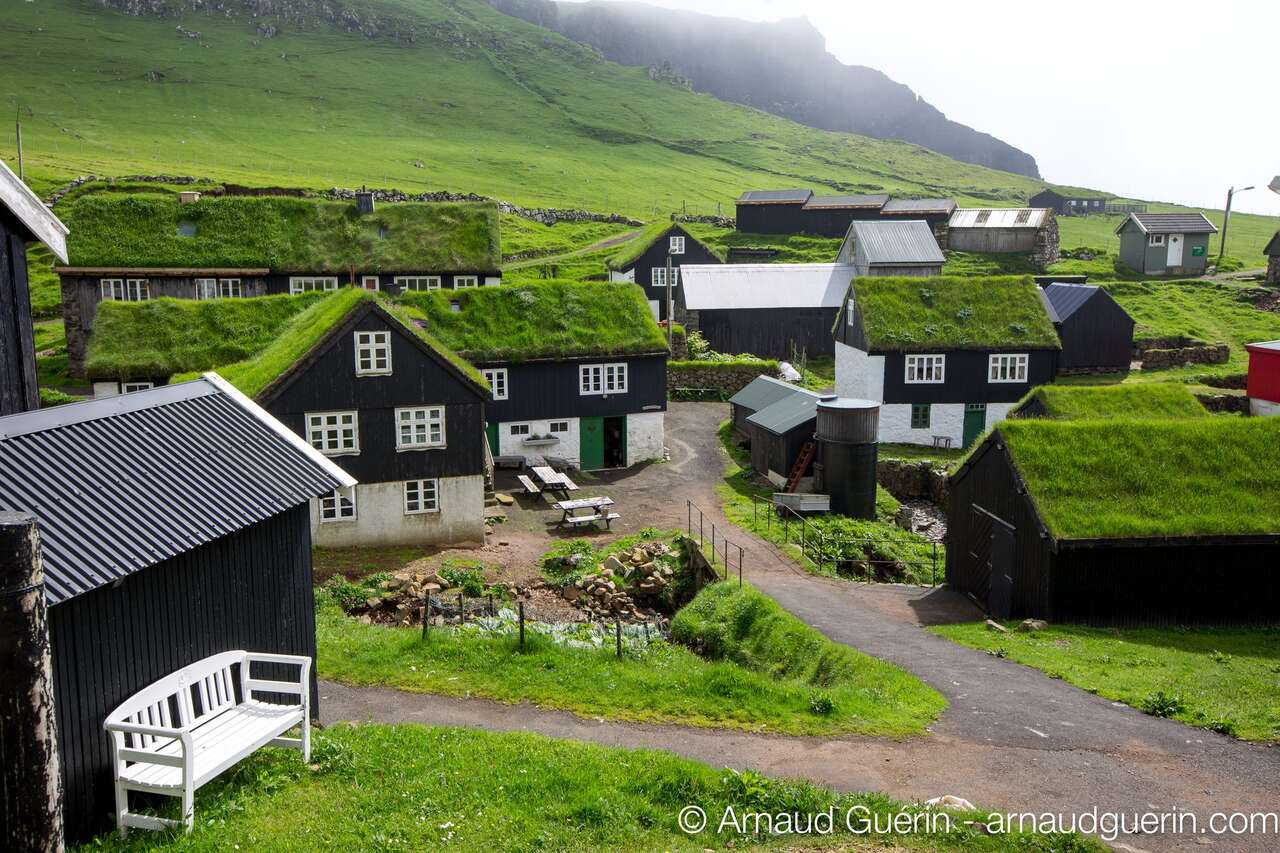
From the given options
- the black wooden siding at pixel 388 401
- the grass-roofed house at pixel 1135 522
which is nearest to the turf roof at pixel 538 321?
the black wooden siding at pixel 388 401

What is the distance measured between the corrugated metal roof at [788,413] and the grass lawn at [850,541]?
243 cm

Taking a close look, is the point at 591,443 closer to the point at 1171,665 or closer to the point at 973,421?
the point at 973,421

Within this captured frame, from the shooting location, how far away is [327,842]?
9984mm

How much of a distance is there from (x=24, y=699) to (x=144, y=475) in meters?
4.25

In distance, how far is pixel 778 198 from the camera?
9338 centimetres

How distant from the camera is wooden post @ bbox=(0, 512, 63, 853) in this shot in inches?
300

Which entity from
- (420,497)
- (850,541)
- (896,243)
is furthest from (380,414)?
(896,243)

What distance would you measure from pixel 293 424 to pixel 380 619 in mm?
7564

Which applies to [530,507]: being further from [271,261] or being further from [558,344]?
[271,261]

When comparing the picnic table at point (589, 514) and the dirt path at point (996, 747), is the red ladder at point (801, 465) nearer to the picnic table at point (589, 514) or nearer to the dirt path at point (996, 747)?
the picnic table at point (589, 514)

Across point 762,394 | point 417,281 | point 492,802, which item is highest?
point 417,281

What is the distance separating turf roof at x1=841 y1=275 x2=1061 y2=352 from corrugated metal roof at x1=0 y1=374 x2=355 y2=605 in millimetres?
32452

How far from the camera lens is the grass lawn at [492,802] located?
10.2m

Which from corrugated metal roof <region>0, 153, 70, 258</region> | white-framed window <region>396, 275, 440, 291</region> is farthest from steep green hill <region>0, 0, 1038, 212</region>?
corrugated metal roof <region>0, 153, 70, 258</region>
